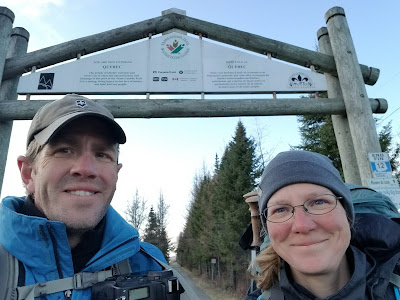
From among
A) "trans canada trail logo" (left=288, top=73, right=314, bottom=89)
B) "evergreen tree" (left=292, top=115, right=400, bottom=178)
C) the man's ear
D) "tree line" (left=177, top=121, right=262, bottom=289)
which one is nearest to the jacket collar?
the man's ear

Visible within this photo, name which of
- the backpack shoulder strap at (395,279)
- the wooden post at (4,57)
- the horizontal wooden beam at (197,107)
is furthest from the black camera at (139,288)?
the wooden post at (4,57)

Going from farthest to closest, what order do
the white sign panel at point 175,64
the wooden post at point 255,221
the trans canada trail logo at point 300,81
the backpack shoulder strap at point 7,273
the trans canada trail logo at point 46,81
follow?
the trans canada trail logo at point 300,81 < the white sign panel at point 175,64 < the trans canada trail logo at point 46,81 < the wooden post at point 255,221 < the backpack shoulder strap at point 7,273

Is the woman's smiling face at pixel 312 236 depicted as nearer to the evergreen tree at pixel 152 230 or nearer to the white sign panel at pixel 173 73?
the white sign panel at pixel 173 73

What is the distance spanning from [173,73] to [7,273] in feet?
15.1

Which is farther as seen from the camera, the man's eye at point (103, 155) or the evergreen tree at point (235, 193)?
the evergreen tree at point (235, 193)

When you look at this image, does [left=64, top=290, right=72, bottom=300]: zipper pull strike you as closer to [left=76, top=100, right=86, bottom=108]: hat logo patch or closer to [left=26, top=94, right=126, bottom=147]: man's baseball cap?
[left=26, top=94, right=126, bottom=147]: man's baseball cap

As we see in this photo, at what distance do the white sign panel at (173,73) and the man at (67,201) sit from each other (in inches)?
150

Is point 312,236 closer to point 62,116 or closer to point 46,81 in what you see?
point 62,116

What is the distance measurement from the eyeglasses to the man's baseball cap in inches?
38.5

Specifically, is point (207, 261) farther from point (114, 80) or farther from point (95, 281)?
point (95, 281)

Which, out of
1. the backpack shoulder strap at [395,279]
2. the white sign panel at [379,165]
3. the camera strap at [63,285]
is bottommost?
the backpack shoulder strap at [395,279]

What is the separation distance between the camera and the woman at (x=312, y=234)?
1426 millimetres

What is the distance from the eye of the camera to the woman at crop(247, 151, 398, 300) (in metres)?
1.43

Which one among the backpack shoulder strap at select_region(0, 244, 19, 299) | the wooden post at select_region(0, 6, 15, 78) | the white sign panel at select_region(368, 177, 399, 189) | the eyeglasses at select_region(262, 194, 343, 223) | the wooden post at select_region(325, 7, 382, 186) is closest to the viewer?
the backpack shoulder strap at select_region(0, 244, 19, 299)
